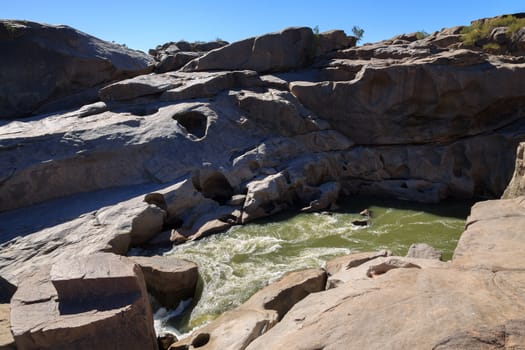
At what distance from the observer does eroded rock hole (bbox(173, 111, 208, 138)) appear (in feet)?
43.2

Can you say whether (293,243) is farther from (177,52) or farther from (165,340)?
(177,52)

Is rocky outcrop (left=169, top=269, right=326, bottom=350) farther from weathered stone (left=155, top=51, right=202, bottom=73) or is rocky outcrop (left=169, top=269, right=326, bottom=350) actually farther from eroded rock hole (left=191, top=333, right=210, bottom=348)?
weathered stone (left=155, top=51, right=202, bottom=73)

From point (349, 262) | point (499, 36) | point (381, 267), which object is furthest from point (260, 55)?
point (381, 267)

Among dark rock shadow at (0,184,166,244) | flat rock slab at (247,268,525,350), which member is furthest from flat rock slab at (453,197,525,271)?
dark rock shadow at (0,184,166,244)

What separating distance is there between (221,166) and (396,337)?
9.12 m

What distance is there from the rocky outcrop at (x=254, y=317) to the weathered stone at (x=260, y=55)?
39.7 feet

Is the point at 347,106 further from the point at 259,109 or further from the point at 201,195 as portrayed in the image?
the point at 201,195

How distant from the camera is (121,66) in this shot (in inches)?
703

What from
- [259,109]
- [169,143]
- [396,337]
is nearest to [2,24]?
[169,143]

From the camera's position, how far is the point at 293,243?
9.15 m

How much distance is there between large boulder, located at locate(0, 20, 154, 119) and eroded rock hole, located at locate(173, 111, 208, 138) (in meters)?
5.24

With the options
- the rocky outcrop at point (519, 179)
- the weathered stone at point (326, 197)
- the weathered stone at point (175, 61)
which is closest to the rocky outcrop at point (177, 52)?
the weathered stone at point (175, 61)

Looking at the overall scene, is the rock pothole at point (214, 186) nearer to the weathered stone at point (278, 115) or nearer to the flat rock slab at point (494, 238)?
the weathered stone at point (278, 115)

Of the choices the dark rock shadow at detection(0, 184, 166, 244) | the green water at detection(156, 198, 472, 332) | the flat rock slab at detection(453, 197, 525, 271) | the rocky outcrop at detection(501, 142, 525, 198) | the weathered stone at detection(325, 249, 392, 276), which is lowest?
the green water at detection(156, 198, 472, 332)
